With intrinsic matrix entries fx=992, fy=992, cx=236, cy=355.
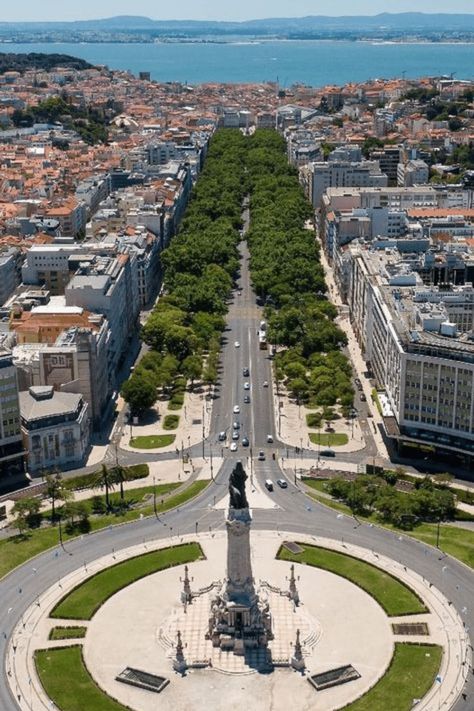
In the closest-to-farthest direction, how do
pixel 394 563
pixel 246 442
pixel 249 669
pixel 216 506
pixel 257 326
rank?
pixel 249 669 → pixel 394 563 → pixel 216 506 → pixel 246 442 → pixel 257 326

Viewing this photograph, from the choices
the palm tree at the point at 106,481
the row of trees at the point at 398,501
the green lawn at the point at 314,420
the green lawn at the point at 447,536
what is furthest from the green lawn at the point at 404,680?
the green lawn at the point at 314,420

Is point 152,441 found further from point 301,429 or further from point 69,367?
point 301,429

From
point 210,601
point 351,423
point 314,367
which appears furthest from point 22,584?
point 314,367

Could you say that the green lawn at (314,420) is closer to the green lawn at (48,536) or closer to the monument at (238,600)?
the green lawn at (48,536)

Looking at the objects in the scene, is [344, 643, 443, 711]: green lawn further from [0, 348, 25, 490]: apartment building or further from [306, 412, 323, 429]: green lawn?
[0, 348, 25, 490]: apartment building

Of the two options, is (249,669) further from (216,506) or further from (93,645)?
(216,506)

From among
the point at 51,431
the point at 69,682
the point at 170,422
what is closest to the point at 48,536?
the point at 51,431
